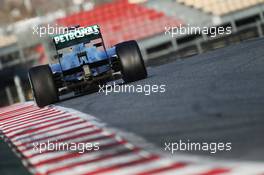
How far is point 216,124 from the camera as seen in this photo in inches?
249

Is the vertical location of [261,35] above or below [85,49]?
below

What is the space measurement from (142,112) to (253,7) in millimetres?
22840

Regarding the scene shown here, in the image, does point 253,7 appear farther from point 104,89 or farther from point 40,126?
point 40,126

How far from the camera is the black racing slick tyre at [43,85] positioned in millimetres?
12352

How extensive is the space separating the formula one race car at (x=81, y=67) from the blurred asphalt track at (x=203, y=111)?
1.00m

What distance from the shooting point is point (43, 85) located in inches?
492

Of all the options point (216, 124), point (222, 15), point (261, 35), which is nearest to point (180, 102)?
point (216, 124)

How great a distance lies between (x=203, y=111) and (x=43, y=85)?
229 inches

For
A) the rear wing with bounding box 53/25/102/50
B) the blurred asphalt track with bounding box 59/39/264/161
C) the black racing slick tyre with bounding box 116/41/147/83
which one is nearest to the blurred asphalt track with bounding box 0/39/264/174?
the blurred asphalt track with bounding box 59/39/264/161

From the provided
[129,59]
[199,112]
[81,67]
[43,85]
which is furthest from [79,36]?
[199,112]

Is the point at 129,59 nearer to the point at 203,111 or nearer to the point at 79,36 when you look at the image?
the point at 79,36

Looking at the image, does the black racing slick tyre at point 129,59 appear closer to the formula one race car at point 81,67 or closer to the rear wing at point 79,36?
the formula one race car at point 81,67

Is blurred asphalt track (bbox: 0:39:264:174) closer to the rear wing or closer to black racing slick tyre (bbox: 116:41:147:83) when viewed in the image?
black racing slick tyre (bbox: 116:41:147:83)

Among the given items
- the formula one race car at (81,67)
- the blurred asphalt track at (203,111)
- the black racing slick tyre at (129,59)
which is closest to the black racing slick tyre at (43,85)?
the formula one race car at (81,67)
